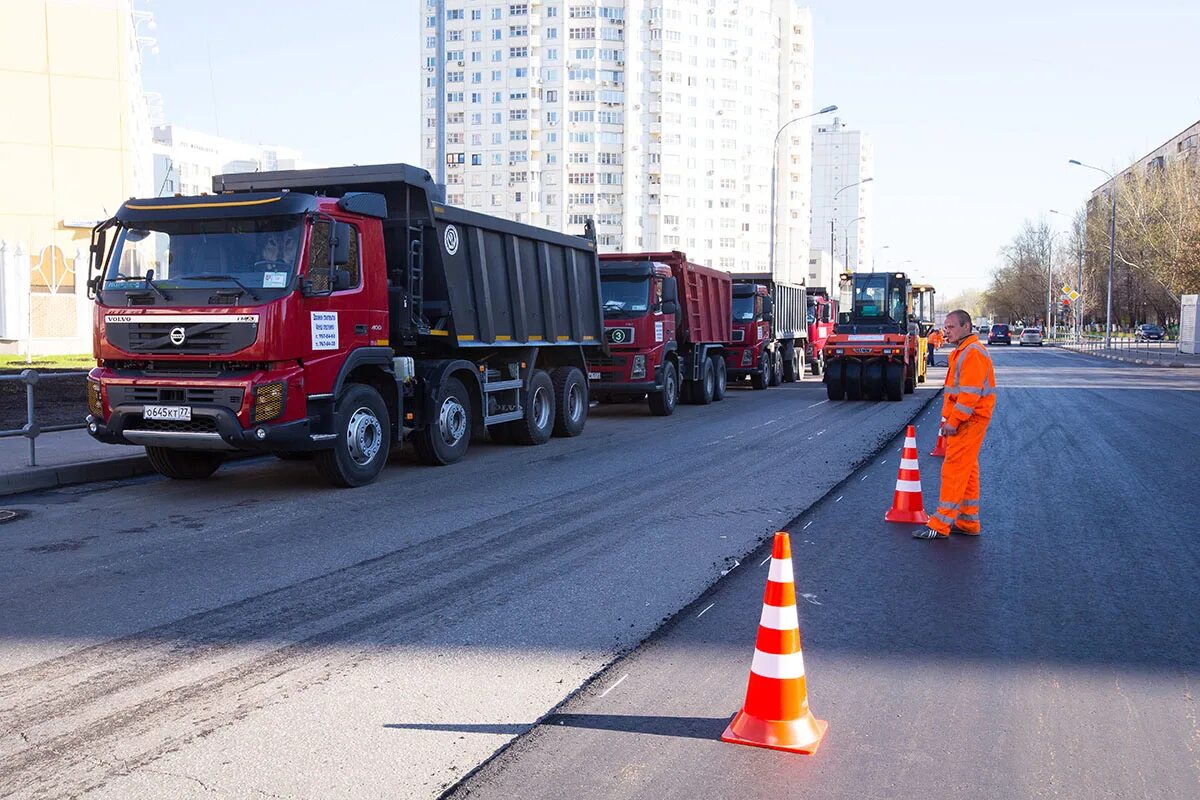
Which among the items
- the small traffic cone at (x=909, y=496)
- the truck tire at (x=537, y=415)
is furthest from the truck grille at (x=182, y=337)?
the small traffic cone at (x=909, y=496)

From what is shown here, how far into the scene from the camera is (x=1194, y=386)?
29516 millimetres

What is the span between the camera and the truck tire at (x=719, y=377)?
23938mm

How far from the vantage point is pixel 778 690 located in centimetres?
421

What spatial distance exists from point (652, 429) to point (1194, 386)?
775 inches

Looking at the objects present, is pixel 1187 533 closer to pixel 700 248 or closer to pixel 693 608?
pixel 693 608

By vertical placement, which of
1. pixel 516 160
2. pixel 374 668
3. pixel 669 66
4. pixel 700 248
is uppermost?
pixel 669 66

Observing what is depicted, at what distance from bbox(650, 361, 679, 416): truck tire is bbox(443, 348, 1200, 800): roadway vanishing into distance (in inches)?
405

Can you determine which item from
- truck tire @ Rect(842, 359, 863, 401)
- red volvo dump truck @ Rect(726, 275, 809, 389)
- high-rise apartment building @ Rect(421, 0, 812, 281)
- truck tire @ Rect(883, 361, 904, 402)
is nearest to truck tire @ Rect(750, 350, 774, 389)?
red volvo dump truck @ Rect(726, 275, 809, 389)

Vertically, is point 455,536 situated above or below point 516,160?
below

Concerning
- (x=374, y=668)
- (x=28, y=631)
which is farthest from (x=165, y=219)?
(x=374, y=668)

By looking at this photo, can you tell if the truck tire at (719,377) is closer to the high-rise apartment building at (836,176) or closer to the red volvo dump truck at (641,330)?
the red volvo dump truck at (641,330)

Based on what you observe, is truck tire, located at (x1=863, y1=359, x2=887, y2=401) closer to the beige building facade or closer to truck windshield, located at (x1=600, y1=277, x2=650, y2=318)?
truck windshield, located at (x1=600, y1=277, x2=650, y2=318)

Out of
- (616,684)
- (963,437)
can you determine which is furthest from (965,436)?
(616,684)

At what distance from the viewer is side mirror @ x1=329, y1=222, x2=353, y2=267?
10.1 meters
